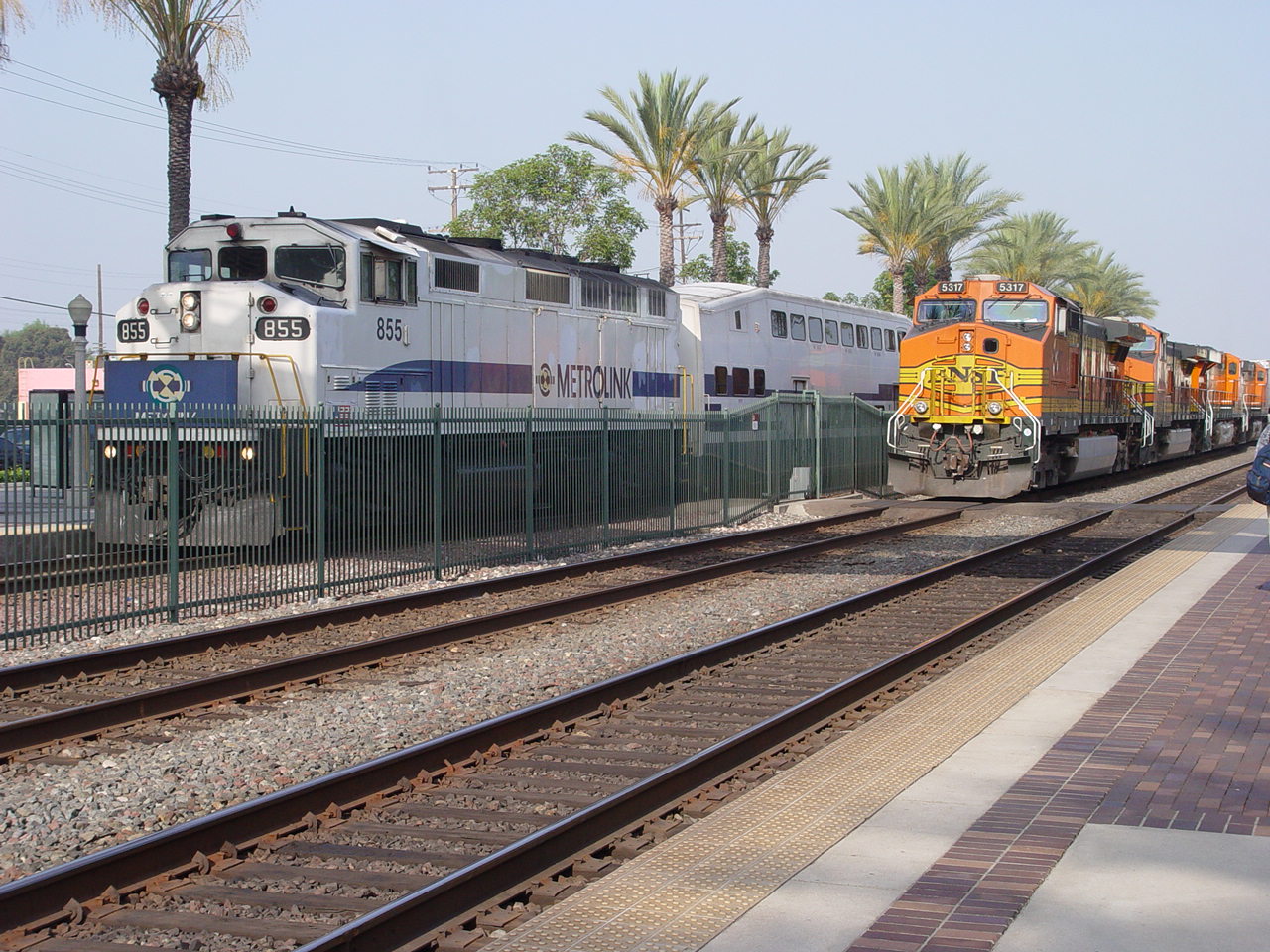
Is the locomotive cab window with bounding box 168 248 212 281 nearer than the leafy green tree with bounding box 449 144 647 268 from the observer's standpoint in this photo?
Yes

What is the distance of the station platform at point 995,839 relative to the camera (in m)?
4.64

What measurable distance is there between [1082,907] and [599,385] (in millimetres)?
17903

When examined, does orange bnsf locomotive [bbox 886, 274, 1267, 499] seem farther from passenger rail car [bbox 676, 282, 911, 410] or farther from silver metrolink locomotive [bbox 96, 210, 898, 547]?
silver metrolink locomotive [bbox 96, 210, 898, 547]

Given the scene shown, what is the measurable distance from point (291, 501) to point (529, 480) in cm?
371

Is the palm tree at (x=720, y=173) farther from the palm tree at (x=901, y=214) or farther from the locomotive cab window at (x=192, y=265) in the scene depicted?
the locomotive cab window at (x=192, y=265)

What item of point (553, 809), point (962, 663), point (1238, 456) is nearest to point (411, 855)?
point (553, 809)

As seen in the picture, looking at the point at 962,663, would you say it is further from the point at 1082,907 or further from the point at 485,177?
the point at 485,177

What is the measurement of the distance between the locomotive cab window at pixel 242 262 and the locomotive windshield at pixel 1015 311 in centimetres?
1430

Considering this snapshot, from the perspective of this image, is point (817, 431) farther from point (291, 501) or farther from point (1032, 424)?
point (291, 501)

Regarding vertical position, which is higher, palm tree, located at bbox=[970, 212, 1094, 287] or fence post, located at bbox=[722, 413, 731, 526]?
palm tree, located at bbox=[970, 212, 1094, 287]

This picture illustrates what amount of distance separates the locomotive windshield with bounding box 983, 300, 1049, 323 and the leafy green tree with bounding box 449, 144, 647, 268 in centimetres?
2380

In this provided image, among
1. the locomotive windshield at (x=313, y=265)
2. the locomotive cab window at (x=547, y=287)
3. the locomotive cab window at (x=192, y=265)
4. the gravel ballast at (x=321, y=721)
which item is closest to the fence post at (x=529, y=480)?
the locomotive windshield at (x=313, y=265)

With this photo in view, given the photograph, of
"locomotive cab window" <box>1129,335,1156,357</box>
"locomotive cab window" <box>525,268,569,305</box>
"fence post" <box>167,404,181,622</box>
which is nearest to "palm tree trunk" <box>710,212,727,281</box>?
"locomotive cab window" <box>1129,335,1156,357</box>

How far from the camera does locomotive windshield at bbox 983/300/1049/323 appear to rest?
81.6ft
